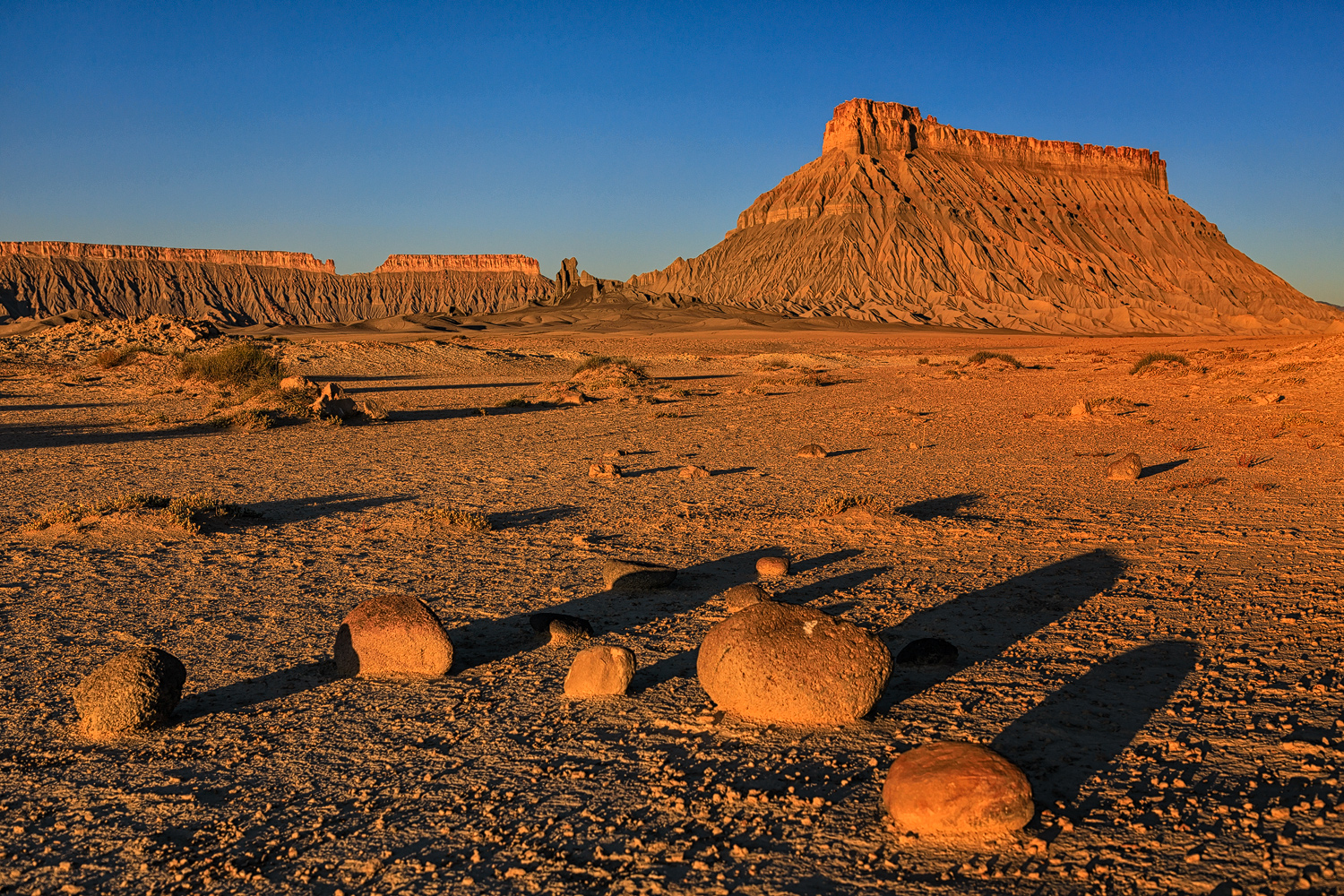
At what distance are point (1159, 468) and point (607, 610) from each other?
28.8ft

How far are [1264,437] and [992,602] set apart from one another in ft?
33.7

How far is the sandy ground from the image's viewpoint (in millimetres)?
3291

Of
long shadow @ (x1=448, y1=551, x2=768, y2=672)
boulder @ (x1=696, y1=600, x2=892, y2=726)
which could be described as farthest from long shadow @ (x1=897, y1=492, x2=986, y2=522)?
boulder @ (x1=696, y1=600, x2=892, y2=726)

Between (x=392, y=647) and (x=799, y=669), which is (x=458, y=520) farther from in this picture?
(x=799, y=669)

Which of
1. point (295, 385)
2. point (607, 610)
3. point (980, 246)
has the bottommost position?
point (607, 610)

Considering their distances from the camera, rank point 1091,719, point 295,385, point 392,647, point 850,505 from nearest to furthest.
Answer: point 1091,719
point 392,647
point 850,505
point 295,385

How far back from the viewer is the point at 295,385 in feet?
66.8

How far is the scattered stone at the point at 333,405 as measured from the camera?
1800 centimetres

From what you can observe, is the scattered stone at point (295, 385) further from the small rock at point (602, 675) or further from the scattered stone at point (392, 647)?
the small rock at point (602, 675)

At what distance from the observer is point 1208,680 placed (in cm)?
476

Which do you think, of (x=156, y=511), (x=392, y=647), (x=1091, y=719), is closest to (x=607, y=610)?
(x=392, y=647)

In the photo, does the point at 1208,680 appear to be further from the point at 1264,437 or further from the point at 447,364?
the point at 447,364

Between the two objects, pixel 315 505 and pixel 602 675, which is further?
pixel 315 505

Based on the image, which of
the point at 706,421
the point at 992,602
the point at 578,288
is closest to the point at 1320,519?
the point at 992,602
